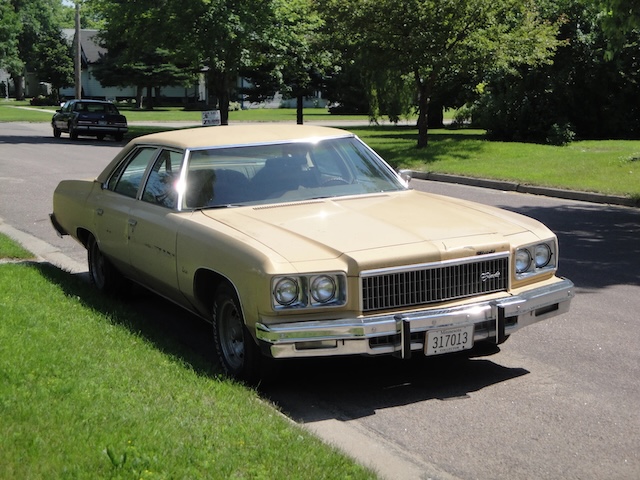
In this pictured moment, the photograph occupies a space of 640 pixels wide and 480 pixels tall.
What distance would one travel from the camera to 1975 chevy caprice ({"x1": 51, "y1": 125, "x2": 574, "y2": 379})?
18.0ft

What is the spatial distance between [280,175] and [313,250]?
1536 millimetres

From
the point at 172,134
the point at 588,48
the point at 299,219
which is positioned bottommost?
the point at 299,219

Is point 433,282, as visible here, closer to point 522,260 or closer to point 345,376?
point 522,260

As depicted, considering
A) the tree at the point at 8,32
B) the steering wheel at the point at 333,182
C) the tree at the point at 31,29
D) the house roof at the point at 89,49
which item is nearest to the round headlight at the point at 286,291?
the steering wheel at the point at 333,182

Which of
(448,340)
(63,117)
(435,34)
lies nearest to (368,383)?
(448,340)

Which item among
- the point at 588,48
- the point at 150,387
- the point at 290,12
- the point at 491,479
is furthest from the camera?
the point at 290,12

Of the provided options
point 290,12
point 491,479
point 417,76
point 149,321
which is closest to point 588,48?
point 417,76

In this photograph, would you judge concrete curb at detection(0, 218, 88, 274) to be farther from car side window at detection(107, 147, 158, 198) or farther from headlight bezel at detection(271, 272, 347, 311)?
headlight bezel at detection(271, 272, 347, 311)

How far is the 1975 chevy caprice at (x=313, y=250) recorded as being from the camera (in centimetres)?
547

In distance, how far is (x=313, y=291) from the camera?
215 inches

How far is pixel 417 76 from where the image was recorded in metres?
24.6

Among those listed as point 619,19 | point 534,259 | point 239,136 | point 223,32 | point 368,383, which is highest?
point 223,32

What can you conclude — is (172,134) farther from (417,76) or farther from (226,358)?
(417,76)

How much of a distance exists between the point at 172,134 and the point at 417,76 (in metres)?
17.7
